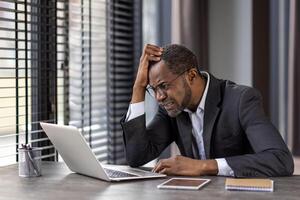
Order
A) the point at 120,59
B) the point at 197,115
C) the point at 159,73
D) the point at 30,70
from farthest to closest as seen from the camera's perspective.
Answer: the point at 120,59, the point at 30,70, the point at 197,115, the point at 159,73

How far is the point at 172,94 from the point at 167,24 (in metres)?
1.45

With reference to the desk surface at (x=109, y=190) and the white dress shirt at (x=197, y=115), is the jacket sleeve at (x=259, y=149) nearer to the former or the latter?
the desk surface at (x=109, y=190)

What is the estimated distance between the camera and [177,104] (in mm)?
2186

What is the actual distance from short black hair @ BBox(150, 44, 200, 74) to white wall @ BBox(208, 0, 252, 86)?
1306 millimetres

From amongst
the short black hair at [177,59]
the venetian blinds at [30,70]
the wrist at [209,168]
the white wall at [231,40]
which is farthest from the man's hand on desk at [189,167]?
the white wall at [231,40]

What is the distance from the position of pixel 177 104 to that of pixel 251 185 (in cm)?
61

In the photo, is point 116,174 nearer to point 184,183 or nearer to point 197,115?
point 184,183

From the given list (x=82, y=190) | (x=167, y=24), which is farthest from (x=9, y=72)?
(x=167, y=24)

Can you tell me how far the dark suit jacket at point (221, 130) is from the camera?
2037 mm

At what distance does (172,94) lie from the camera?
7.10 feet

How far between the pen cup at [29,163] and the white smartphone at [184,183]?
52cm

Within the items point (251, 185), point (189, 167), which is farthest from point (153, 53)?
point (251, 185)

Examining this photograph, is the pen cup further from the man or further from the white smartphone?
the white smartphone

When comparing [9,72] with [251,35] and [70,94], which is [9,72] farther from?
[251,35]
